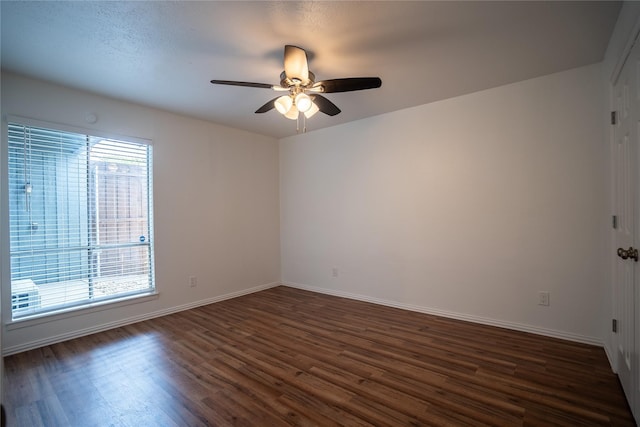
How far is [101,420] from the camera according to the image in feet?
6.54

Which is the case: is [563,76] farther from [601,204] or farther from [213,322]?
[213,322]

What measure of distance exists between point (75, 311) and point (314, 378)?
2560 mm

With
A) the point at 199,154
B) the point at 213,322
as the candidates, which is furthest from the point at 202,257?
the point at 199,154

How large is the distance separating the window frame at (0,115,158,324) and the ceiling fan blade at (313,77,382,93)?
245 cm

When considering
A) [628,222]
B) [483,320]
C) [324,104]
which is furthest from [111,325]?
[628,222]

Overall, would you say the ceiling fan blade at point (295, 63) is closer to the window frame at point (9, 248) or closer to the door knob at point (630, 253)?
the window frame at point (9, 248)

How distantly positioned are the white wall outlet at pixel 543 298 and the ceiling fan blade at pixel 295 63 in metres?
2.94

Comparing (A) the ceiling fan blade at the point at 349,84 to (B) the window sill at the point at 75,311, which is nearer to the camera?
(A) the ceiling fan blade at the point at 349,84

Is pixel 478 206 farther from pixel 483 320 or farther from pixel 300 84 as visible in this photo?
pixel 300 84

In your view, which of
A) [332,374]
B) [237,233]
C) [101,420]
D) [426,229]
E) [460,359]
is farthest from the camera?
[237,233]

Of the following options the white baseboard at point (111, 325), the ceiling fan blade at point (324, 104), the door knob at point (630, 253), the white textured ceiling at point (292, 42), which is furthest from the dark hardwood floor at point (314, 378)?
the white textured ceiling at point (292, 42)

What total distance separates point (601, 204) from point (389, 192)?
6.69 ft

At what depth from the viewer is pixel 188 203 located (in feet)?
13.5

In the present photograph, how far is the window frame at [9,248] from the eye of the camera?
2803 millimetres
